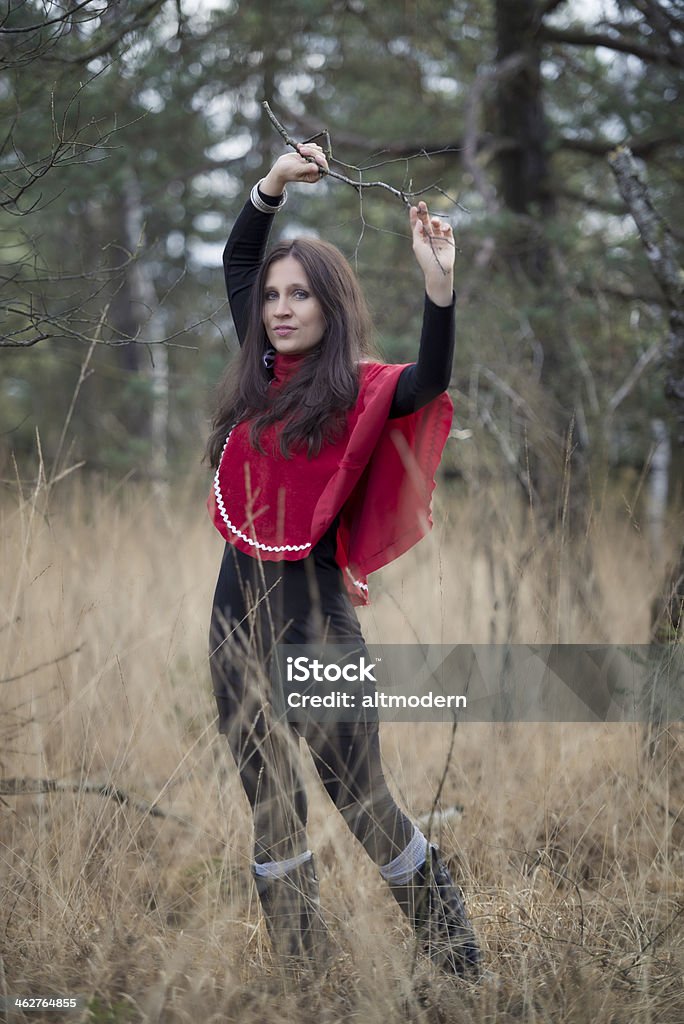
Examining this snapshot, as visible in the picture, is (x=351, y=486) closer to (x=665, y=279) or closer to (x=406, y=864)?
(x=406, y=864)

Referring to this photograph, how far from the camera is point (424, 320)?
169 cm

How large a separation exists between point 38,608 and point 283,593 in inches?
53.6

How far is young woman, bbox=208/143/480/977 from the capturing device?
1795 mm

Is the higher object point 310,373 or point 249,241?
point 249,241

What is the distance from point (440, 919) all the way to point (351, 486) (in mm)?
975

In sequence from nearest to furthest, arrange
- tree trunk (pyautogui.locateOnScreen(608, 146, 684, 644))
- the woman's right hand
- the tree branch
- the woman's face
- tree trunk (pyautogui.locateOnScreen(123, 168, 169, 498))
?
the woman's right hand
the woman's face
tree trunk (pyautogui.locateOnScreen(608, 146, 684, 644))
the tree branch
tree trunk (pyautogui.locateOnScreen(123, 168, 169, 498))

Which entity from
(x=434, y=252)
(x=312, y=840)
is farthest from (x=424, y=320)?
(x=312, y=840)

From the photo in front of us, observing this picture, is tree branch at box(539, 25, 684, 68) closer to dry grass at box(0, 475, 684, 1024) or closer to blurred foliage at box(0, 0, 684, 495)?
blurred foliage at box(0, 0, 684, 495)

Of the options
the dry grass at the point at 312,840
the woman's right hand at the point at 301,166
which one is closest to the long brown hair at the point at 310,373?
the woman's right hand at the point at 301,166

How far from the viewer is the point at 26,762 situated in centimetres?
255

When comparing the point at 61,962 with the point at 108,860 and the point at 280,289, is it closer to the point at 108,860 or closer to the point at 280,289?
the point at 108,860

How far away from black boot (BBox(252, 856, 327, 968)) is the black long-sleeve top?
1055 millimetres

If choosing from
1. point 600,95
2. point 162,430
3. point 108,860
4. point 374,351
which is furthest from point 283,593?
point 162,430

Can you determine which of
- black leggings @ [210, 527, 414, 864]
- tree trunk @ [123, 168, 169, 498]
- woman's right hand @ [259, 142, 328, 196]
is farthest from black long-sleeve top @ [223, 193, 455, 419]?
tree trunk @ [123, 168, 169, 498]
